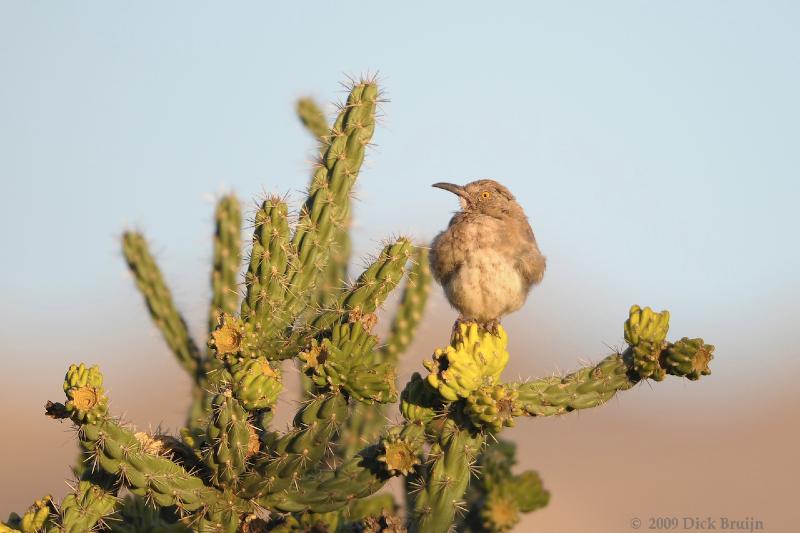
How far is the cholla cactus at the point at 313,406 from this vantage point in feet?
15.1

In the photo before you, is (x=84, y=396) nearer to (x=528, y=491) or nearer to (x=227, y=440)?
(x=227, y=440)

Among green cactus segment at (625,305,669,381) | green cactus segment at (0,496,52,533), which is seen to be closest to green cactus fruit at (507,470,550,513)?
green cactus segment at (625,305,669,381)

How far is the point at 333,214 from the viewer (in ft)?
18.1

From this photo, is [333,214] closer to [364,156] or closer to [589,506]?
[364,156]

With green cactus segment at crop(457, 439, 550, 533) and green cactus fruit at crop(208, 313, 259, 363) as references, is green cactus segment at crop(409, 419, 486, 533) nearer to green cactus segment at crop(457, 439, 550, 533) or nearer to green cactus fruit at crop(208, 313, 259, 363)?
green cactus fruit at crop(208, 313, 259, 363)

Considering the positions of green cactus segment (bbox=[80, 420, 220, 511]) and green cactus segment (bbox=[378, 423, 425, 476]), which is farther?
green cactus segment (bbox=[378, 423, 425, 476])

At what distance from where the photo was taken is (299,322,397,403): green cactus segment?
182 inches

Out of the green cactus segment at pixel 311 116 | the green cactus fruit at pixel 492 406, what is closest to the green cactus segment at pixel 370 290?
the green cactus fruit at pixel 492 406

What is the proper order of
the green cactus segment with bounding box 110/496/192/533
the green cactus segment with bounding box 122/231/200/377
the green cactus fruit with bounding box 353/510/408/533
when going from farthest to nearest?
the green cactus segment with bounding box 122/231/200/377 → the green cactus segment with bounding box 110/496/192/533 → the green cactus fruit with bounding box 353/510/408/533

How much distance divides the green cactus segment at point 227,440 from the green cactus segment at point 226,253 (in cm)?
222

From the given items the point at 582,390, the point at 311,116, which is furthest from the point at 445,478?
the point at 311,116

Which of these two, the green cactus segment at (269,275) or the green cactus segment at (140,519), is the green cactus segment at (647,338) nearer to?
the green cactus segment at (269,275)

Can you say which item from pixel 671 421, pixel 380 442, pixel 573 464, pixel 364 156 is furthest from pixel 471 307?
pixel 671 421

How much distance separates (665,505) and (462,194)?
14.3 meters
